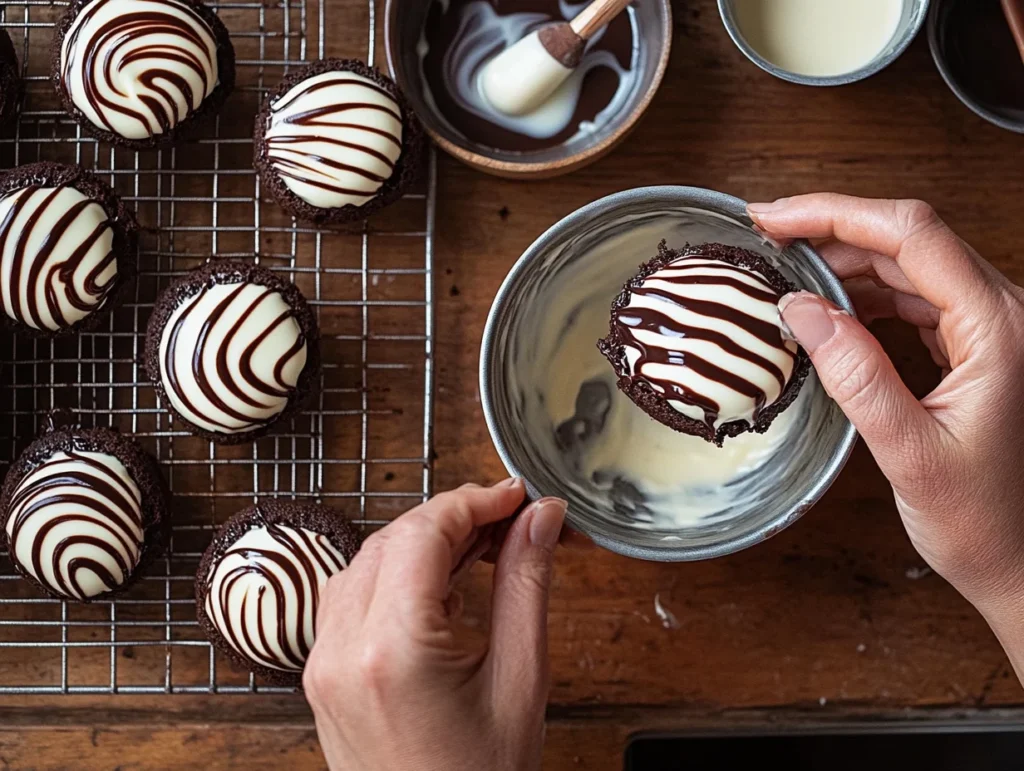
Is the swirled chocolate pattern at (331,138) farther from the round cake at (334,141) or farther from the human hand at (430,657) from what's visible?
the human hand at (430,657)

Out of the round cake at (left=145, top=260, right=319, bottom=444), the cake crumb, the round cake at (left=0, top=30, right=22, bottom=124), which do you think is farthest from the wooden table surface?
the round cake at (left=0, top=30, right=22, bottom=124)

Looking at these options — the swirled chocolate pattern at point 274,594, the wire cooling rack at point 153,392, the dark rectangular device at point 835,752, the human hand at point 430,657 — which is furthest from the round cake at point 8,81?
the dark rectangular device at point 835,752

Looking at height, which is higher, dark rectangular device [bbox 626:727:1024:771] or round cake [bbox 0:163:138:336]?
round cake [bbox 0:163:138:336]

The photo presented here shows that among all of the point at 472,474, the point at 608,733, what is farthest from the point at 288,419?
the point at 608,733

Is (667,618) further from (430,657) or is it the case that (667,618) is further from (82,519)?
(82,519)

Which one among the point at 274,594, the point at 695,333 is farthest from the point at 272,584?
the point at 695,333

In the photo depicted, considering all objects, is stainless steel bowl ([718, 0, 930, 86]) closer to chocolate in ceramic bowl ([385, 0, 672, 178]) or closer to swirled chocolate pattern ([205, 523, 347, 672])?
chocolate in ceramic bowl ([385, 0, 672, 178])
